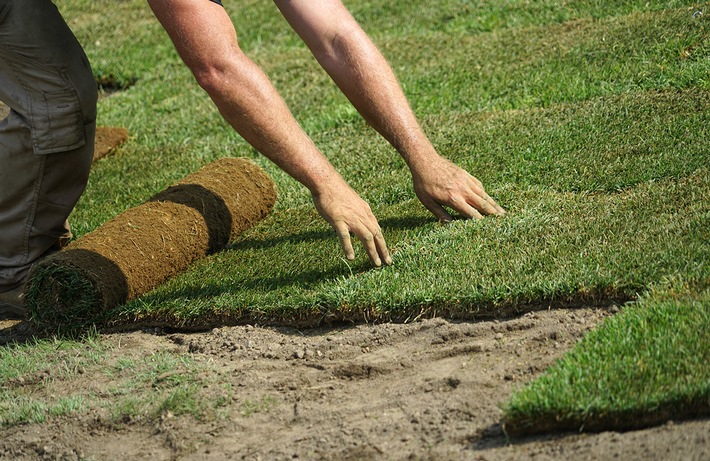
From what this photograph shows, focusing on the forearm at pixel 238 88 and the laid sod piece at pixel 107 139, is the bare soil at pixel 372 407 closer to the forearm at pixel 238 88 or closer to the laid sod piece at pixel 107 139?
the forearm at pixel 238 88

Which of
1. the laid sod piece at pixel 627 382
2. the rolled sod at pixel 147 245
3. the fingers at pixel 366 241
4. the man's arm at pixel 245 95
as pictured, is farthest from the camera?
the rolled sod at pixel 147 245

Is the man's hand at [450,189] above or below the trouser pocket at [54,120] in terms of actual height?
below

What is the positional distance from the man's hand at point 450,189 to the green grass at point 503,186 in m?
0.11

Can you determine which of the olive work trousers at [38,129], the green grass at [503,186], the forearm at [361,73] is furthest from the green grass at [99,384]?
the forearm at [361,73]

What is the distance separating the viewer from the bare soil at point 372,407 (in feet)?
9.82

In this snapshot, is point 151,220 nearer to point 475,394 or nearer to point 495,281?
point 495,281

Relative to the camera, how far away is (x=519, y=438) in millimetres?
3037

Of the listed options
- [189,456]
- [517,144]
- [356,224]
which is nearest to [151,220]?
[356,224]

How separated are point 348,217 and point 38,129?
2.07 m

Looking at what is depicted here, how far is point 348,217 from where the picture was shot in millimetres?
→ 4039

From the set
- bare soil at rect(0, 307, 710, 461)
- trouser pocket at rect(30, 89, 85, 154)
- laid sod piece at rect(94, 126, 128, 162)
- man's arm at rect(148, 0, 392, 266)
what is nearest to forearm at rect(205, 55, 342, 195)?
man's arm at rect(148, 0, 392, 266)

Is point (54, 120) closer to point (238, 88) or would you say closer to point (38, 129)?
point (38, 129)

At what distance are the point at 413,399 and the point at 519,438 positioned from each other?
1.63 ft

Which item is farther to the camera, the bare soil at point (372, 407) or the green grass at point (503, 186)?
the green grass at point (503, 186)
